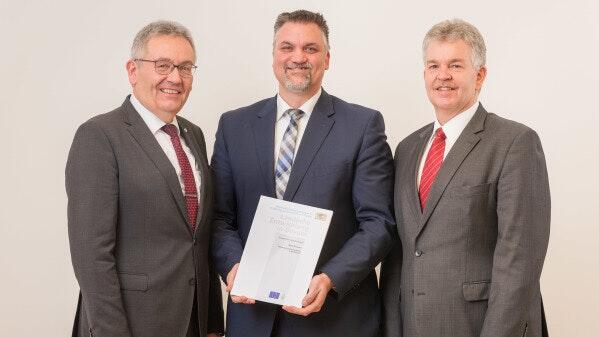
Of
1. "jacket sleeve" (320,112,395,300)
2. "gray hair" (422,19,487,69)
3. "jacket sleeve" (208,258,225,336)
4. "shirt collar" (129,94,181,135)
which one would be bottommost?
"jacket sleeve" (208,258,225,336)

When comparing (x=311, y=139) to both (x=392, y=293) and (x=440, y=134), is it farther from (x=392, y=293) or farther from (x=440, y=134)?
(x=392, y=293)

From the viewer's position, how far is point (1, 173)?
3.51 m

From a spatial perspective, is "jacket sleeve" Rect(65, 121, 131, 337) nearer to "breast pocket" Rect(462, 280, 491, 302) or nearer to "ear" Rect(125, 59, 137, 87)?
"ear" Rect(125, 59, 137, 87)

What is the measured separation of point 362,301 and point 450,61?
3.37 ft

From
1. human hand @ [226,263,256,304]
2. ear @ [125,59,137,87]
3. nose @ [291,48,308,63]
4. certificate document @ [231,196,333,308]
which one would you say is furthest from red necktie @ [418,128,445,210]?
ear @ [125,59,137,87]

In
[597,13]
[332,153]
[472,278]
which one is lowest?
[472,278]

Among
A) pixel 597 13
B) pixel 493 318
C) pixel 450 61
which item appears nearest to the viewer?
pixel 493 318

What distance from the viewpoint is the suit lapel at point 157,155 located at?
246cm

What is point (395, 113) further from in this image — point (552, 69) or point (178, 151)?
point (178, 151)

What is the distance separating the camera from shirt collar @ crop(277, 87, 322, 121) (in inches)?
109

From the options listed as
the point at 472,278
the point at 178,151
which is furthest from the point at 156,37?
the point at 472,278

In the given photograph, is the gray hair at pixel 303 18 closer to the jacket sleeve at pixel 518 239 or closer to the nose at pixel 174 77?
the nose at pixel 174 77

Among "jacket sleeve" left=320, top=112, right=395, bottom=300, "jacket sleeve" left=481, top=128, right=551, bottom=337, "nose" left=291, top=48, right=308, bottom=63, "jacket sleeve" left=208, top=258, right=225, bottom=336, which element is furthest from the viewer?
"jacket sleeve" left=208, top=258, right=225, bottom=336

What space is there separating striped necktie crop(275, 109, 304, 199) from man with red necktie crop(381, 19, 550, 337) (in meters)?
0.46
